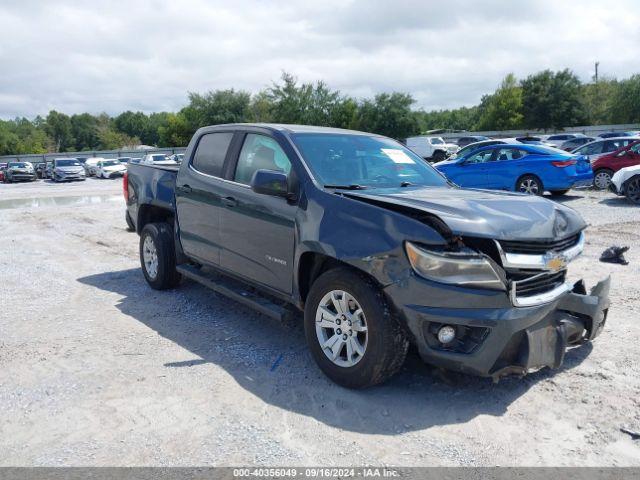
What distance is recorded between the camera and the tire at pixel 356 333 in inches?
136

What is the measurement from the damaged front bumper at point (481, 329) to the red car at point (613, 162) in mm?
14018

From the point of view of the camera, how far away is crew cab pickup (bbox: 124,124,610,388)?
10.8 ft

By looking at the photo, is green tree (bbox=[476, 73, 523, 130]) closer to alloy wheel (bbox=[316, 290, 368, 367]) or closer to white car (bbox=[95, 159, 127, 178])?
white car (bbox=[95, 159, 127, 178])

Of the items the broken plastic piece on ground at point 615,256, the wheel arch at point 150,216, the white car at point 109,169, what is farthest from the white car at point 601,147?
the white car at point 109,169

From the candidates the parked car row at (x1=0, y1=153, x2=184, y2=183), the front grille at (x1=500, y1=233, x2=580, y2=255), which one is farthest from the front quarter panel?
the parked car row at (x1=0, y1=153, x2=184, y2=183)

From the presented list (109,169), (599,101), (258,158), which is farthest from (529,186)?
(599,101)

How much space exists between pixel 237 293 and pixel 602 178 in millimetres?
14610

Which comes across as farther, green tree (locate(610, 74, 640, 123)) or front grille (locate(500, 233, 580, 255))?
green tree (locate(610, 74, 640, 123))

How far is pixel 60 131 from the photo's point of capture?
110m

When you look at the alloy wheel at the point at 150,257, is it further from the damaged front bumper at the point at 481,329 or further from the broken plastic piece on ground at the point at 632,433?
the broken plastic piece on ground at the point at 632,433

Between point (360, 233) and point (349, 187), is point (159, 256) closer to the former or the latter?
point (349, 187)

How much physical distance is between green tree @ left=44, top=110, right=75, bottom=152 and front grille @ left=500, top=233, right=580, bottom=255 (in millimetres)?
117771

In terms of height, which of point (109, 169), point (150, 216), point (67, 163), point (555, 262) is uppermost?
point (555, 262)

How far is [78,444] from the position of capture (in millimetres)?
3184
